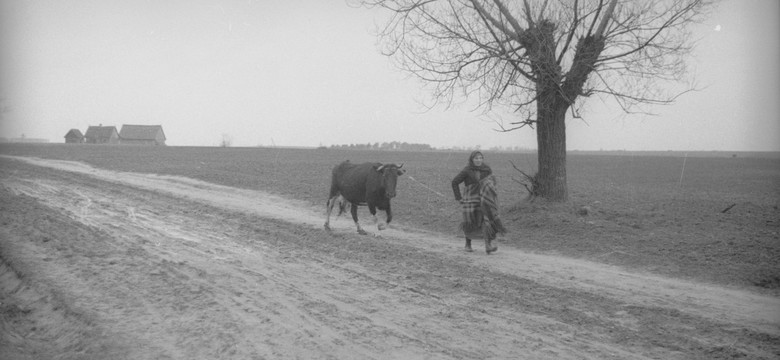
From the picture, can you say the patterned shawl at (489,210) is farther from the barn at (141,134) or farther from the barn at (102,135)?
the barn at (102,135)

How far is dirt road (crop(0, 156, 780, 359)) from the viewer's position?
4680mm

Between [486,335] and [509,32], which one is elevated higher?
[509,32]

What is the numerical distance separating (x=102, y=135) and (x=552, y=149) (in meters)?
120

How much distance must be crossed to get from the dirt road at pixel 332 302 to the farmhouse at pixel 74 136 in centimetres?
12141

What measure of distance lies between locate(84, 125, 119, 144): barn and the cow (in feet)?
377

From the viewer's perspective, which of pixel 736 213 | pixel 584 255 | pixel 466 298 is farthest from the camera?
pixel 736 213

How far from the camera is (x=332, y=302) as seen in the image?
5.98 m

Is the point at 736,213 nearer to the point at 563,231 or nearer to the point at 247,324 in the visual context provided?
the point at 563,231

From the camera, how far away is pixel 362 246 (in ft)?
30.9

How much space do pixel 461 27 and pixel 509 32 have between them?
1381 millimetres

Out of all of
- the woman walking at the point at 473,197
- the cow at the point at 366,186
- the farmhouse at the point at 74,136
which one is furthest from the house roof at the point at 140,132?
the woman walking at the point at 473,197

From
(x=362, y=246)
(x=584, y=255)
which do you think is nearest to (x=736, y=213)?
(x=584, y=255)

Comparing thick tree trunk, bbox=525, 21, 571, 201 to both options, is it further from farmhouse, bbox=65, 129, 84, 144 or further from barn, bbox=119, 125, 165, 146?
farmhouse, bbox=65, 129, 84, 144

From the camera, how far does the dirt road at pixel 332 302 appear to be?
468cm
